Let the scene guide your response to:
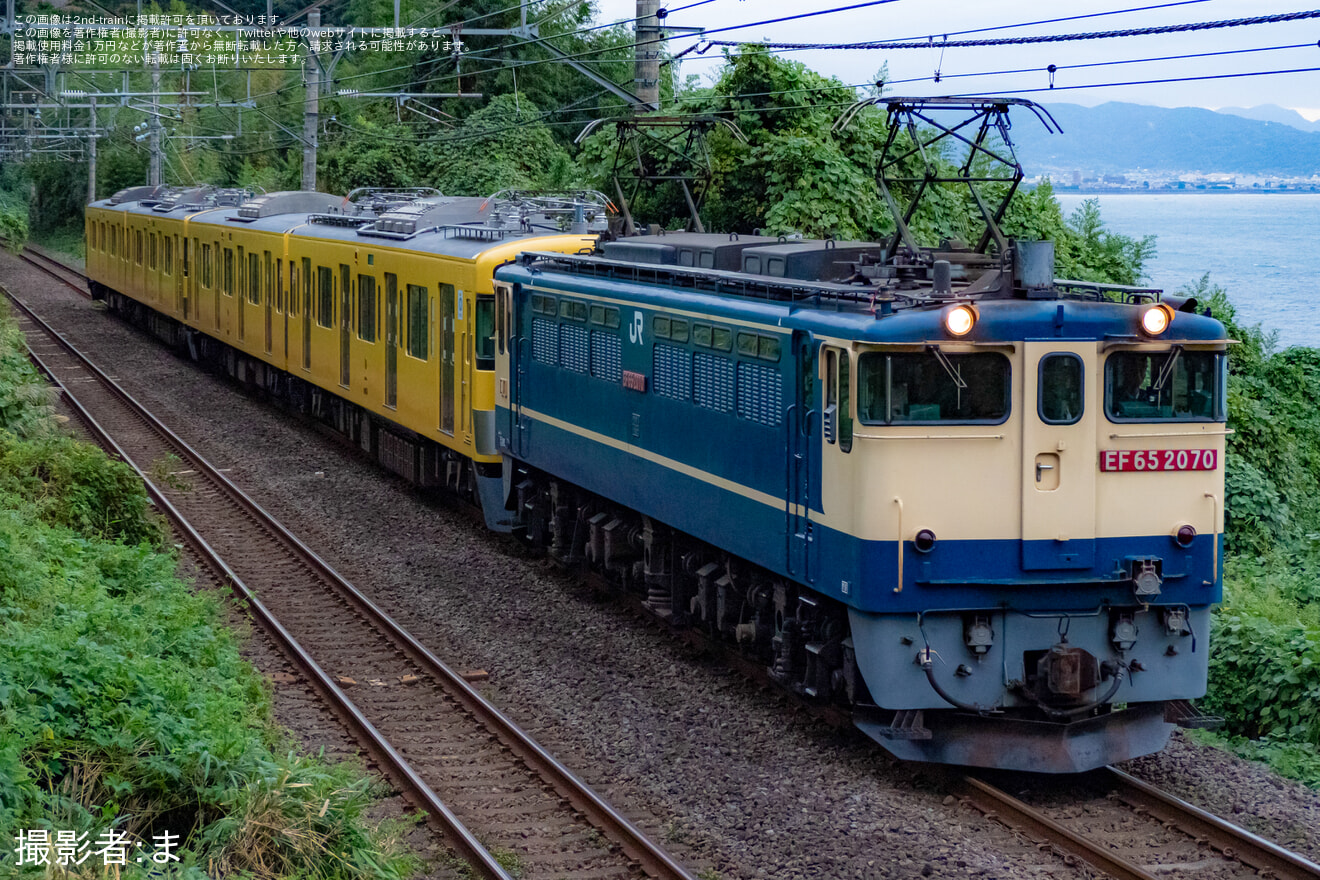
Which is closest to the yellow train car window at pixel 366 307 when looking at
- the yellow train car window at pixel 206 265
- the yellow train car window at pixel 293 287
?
the yellow train car window at pixel 293 287

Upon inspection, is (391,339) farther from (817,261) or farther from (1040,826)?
(1040,826)

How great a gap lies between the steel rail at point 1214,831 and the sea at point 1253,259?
20.1m

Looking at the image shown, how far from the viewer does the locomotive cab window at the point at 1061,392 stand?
9406mm

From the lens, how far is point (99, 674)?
28.5 feet

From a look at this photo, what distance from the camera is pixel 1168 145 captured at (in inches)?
4734

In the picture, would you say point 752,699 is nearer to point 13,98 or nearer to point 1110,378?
point 1110,378

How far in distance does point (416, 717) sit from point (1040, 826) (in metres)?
4.62

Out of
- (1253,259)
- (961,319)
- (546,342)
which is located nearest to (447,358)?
(546,342)

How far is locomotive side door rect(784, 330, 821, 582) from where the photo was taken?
10.0m

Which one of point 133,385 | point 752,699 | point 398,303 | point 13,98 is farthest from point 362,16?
point 752,699

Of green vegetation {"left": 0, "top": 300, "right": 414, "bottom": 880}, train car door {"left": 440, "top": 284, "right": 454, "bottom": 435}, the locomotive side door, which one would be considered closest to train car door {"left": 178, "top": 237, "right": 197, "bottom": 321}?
train car door {"left": 440, "top": 284, "right": 454, "bottom": 435}

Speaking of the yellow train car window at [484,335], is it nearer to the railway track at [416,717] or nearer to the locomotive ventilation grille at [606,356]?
the railway track at [416,717]

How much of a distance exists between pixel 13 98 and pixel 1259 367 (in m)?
74.3

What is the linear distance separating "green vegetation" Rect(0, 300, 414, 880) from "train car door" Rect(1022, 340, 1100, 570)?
4051 mm
